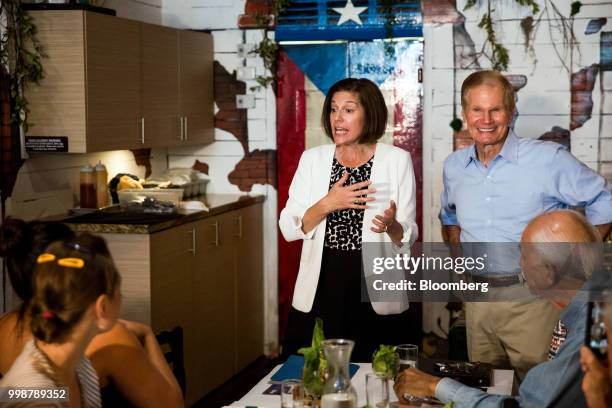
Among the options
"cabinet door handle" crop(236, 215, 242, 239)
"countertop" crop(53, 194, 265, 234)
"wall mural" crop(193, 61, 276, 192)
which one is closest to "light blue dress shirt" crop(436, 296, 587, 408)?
"countertop" crop(53, 194, 265, 234)

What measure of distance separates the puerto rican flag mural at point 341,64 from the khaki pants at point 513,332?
2.00 m

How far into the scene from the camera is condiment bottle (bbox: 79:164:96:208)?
4.55 m

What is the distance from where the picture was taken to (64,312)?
2035mm

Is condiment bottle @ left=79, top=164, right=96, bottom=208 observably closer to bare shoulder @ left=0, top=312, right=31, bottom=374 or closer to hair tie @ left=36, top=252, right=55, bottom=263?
bare shoulder @ left=0, top=312, right=31, bottom=374

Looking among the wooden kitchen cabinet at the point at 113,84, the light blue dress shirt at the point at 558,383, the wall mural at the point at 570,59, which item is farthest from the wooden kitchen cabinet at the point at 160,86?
the light blue dress shirt at the point at 558,383

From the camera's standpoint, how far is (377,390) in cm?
232

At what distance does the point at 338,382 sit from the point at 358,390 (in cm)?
47

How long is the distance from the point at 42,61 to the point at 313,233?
5.16 ft

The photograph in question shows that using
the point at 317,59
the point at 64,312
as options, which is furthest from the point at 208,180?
the point at 64,312

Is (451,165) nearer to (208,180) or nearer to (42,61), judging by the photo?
(42,61)

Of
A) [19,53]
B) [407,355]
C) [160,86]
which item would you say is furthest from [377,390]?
[160,86]

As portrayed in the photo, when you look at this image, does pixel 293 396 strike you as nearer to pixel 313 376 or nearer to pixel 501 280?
pixel 313 376

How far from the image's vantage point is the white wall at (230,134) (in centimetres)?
552

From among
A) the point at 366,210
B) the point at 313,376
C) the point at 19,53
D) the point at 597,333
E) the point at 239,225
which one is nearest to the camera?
the point at 597,333
